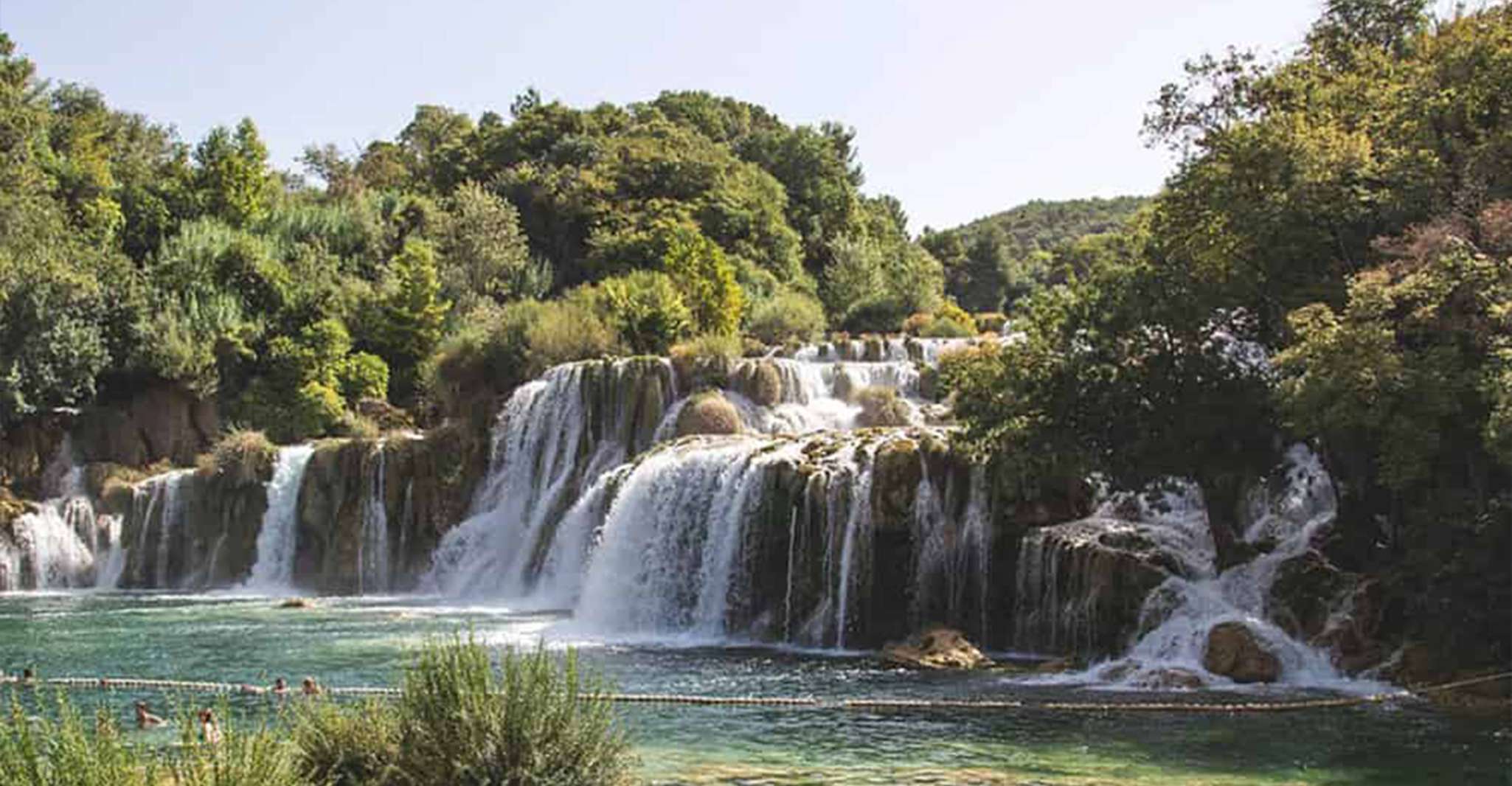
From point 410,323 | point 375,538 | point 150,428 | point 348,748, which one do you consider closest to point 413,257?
point 410,323

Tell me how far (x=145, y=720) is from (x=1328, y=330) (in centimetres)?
1351

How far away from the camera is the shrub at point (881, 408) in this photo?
32.4 metres

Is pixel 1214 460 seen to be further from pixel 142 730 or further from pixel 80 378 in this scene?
pixel 80 378

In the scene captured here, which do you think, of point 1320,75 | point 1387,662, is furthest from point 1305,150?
point 1387,662

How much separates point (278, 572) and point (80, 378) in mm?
9313

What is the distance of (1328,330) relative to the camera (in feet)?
55.0

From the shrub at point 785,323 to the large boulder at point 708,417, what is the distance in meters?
10.6

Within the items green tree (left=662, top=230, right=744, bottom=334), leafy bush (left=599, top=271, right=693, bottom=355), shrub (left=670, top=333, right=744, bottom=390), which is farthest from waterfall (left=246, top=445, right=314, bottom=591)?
green tree (left=662, top=230, right=744, bottom=334)

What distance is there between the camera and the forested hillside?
129 feet

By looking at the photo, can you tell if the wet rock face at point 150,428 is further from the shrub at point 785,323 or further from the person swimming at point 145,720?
the person swimming at point 145,720

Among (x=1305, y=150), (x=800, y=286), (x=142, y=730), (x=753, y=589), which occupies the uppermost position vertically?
(x=800, y=286)

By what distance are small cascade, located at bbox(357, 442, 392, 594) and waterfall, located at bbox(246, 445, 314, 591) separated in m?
1.89

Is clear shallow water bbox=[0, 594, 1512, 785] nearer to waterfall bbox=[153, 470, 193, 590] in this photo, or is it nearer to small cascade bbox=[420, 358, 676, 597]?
small cascade bbox=[420, 358, 676, 597]

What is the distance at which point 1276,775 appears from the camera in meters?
12.6
